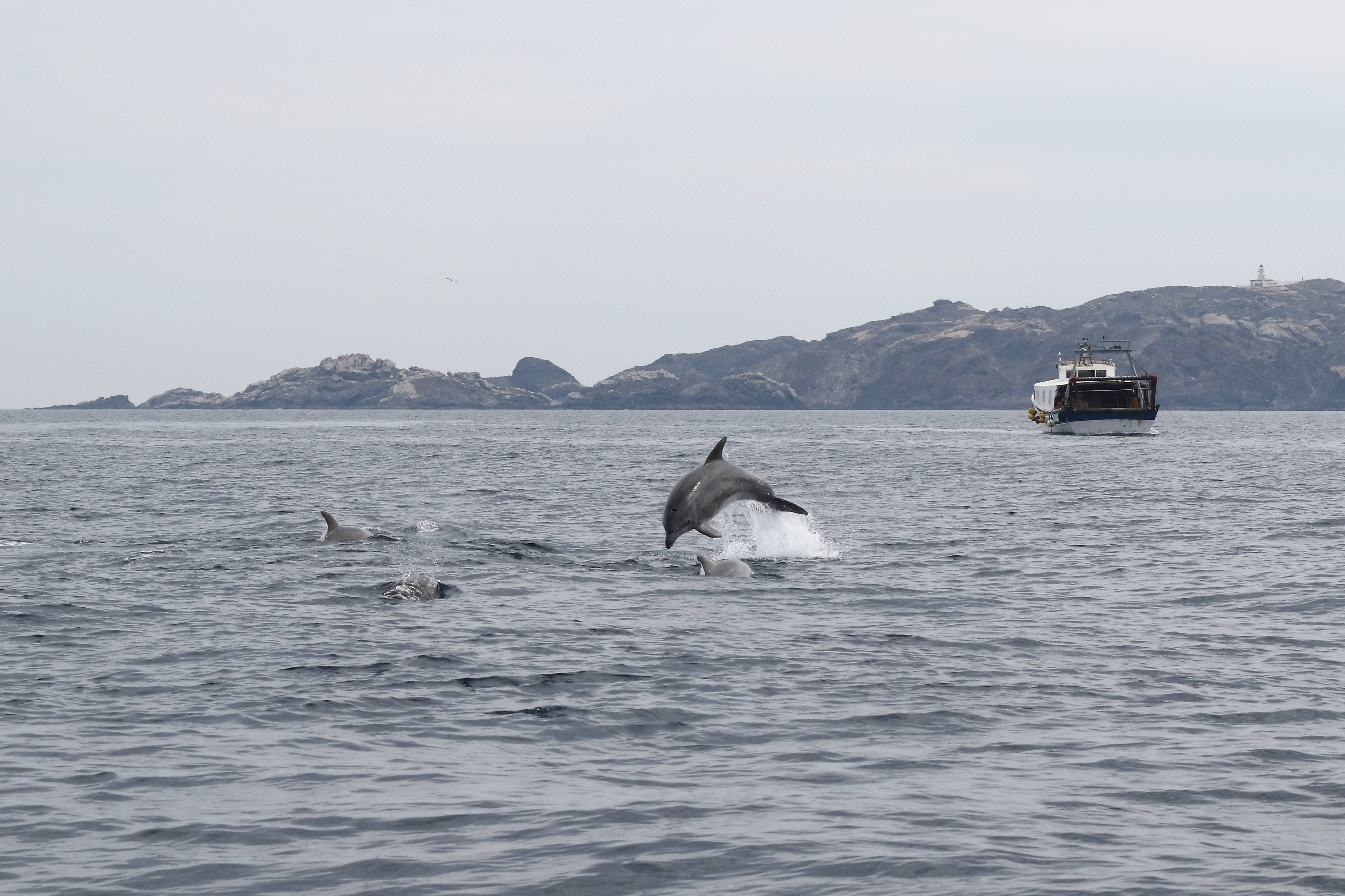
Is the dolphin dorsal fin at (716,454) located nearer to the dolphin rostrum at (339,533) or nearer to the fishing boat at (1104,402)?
the dolphin rostrum at (339,533)

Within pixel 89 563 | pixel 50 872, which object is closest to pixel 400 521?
pixel 89 563

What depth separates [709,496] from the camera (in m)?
22.8

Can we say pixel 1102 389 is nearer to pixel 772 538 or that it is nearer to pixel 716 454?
pixel 772 538

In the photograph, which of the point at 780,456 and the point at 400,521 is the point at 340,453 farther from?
the point at 400,521

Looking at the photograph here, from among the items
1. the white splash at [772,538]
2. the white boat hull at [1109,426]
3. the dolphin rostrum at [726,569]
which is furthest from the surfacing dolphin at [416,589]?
the white boat hull at [1109,426]

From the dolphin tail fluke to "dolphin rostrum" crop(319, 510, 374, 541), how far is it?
37.7 ft

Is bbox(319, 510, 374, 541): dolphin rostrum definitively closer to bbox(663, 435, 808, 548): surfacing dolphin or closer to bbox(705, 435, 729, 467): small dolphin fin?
bbox(663, 435, 808, 548): surfacing dolphin

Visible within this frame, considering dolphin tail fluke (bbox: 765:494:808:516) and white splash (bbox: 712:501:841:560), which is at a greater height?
Answer: dolphin tail fluke (bbox: 765:494:808:516)

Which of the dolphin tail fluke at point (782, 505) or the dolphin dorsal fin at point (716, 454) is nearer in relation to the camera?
the dolphin tail fluke at point (782, 505)

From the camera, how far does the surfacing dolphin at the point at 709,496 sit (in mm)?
22672

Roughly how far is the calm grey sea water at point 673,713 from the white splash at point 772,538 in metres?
0.27

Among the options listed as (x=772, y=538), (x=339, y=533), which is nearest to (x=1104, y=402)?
(x=772, y=538)

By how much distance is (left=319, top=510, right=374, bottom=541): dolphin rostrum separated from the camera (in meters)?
30.0

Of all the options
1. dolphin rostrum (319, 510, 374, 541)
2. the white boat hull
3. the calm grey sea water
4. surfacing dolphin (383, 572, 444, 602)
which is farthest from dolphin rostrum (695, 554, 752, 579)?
the white boat hull
